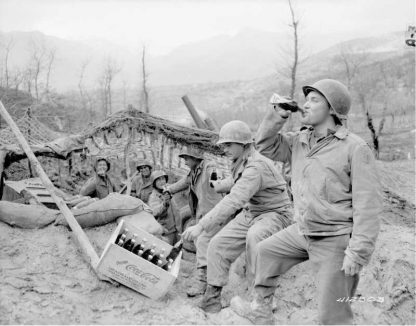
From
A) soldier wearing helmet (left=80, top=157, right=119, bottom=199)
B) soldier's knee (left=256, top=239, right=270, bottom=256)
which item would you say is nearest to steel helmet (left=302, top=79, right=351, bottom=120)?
soldier's knee (left=256, top=239, right=270, bottom=256)

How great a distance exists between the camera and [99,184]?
756 cm

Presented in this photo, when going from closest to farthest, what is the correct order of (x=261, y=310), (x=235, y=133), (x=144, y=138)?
1. (x=261, y=310)
2. (x=235, y=133)
3. (x=144, y=138)

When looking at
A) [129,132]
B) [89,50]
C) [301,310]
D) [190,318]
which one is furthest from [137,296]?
[89,50]

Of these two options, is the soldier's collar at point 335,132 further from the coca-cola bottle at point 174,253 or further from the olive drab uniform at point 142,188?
the olive drab uniform at point 142,188

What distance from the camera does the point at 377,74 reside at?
58438 mm

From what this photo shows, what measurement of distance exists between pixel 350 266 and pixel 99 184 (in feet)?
18.1

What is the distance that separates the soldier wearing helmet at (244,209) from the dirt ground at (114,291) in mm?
378

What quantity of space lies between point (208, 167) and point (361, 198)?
291cm

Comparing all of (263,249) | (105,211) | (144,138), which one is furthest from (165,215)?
(263,249)

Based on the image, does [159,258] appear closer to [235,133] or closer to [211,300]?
[211,300]

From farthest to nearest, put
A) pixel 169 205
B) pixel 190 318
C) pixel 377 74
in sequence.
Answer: pixel 377 74
pixel 169 205
pixel 190 318

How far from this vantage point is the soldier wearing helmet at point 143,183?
727 centimetres

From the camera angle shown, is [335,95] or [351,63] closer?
[335,95]

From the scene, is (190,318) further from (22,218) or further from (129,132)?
(129,132)
